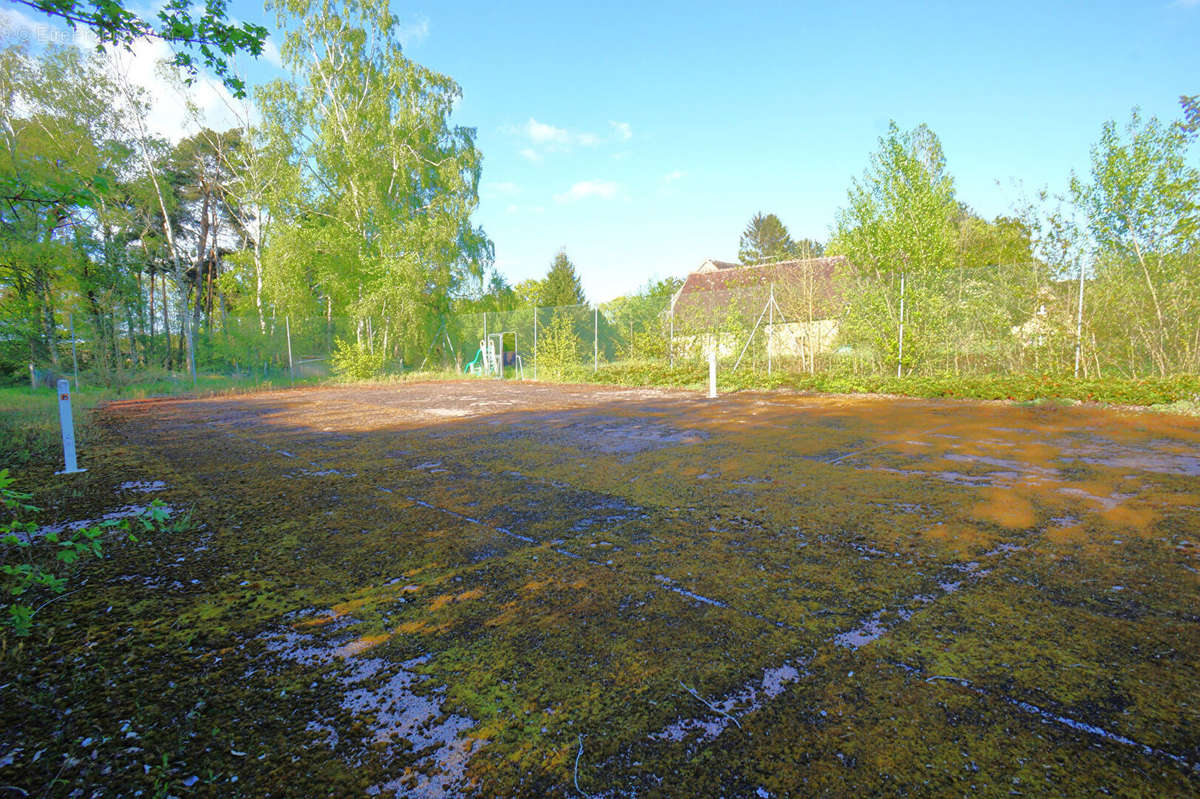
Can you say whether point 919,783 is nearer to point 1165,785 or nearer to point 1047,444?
point 1165,785

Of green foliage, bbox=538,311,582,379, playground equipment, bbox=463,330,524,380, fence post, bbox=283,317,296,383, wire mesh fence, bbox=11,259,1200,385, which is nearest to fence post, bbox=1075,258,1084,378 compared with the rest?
wire mesh fence, bbox=11,259,1200,385

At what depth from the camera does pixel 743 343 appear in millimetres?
13859

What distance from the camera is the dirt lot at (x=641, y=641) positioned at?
1403mm

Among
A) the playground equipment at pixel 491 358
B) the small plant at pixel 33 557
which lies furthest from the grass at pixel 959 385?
the small plant at pixel 33 557

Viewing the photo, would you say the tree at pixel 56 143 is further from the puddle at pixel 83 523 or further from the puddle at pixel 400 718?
the puddle at pixel 400 718

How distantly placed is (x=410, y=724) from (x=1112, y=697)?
196 centimetres

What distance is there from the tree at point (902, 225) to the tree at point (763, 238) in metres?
41.9

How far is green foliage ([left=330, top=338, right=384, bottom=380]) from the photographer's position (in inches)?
709

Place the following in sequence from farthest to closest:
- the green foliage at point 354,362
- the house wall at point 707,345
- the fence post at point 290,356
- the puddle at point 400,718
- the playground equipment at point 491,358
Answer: the playground equipment at point 491,358 < the fence post at point 290,356 < the green foliage at point 354,362 < the house wall at point 707,345 < the puddle at point 400,718

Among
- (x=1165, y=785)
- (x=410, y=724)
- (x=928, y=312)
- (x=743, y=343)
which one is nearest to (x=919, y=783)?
(x=1165, y=785)

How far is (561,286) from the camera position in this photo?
115ft

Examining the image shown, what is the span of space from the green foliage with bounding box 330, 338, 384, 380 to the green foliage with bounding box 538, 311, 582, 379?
5436mm

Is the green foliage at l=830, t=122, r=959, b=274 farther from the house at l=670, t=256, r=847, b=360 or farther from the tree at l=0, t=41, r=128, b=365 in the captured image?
the tree at l=0, t=41, r=128, b=365

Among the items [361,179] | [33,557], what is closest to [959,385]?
[33,557]
